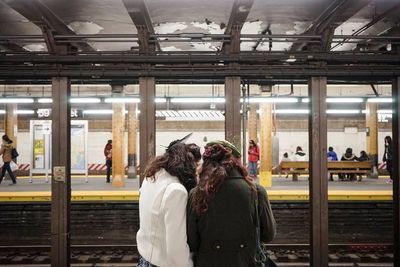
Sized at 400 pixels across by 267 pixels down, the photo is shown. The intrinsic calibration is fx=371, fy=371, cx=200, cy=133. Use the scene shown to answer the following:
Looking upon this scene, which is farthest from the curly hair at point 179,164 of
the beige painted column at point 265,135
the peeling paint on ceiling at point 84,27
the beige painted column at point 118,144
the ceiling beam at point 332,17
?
the beige painted column at point 265,135

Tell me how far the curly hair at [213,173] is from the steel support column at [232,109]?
94.2 inches

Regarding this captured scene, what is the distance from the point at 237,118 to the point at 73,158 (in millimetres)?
9726

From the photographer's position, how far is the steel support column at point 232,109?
5.00 meters

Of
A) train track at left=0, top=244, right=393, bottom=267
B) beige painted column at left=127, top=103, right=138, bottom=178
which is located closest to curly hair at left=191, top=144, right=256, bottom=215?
train track at left=0, top=244, right=393, bottom=267

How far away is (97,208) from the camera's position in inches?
343

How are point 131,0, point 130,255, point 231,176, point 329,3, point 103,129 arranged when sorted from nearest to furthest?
point 231,176
point 131,0
point 329,3
point 130,255
point 103,129

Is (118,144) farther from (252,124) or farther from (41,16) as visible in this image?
(41,16)

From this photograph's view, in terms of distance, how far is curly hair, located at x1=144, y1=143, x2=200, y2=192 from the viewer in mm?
→ 2650

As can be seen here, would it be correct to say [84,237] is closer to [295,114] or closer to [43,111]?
[43,111]

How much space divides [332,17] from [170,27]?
2593mm

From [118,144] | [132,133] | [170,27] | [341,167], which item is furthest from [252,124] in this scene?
[170,27]

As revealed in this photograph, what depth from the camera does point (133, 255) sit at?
7.09 m

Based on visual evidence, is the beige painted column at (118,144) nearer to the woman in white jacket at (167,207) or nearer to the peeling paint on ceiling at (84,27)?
the peeling paint on ceiling at (84,27)

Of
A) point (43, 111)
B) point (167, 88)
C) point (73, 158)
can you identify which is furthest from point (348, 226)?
point (43, 111)
